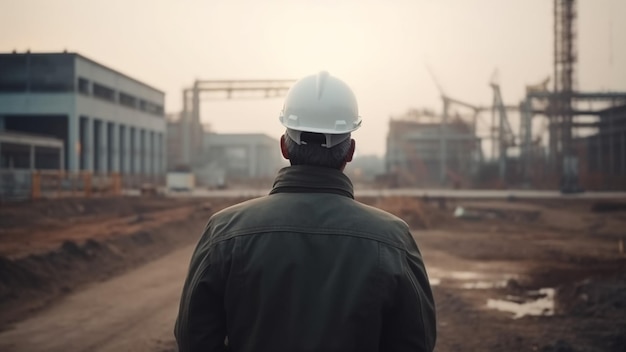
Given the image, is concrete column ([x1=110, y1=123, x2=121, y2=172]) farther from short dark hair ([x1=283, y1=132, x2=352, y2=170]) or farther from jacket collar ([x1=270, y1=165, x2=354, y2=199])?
jacket collar ([x1=270, y1=165, x2=354, y2=199])

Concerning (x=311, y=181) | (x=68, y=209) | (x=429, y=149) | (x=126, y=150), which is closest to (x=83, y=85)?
(x=126, y=150)

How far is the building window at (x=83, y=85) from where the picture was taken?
4309 centimetres

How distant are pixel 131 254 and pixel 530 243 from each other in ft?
38.2

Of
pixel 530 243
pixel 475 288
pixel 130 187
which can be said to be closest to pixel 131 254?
pixel 475 288

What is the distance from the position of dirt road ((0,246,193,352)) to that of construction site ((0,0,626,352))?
4 cm

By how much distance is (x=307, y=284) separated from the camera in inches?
75.9

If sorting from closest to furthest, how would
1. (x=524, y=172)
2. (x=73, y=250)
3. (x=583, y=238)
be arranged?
(x=73, y=250), (x=583, y=238), (x=524, y=172)

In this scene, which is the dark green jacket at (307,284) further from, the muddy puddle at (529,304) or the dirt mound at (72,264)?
the dirt mound at (72,264)

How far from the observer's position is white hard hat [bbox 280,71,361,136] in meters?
2.30

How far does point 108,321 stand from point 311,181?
699 cm

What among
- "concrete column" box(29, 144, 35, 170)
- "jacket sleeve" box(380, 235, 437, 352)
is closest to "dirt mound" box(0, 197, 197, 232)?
"concrete column" box(29, 144, 35, 170)

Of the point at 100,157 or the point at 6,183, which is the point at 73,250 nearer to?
the point at 6,183

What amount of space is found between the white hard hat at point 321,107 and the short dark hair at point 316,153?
0.13 feet

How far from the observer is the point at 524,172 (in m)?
55.4
